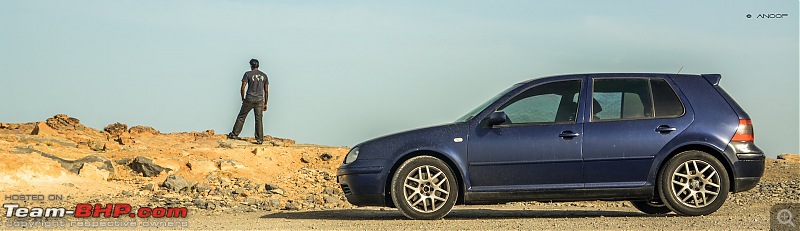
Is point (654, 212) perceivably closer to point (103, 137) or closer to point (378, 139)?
point (378, 139)

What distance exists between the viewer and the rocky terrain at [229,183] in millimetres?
10828

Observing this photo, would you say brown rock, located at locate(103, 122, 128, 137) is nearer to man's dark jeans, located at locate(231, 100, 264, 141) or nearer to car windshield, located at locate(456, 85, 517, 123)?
man's dark jeans, located at locate(231, 100, 264, 141)

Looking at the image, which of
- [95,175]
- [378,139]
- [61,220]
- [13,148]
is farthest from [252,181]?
[378,139]

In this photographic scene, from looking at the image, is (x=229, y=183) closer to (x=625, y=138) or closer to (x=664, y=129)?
(x=625, y=138)

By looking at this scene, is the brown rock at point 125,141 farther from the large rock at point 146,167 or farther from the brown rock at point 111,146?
the large rock at point 146,167

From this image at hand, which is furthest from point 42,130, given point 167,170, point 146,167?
point 167,170

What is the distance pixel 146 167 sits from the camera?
17906 mm

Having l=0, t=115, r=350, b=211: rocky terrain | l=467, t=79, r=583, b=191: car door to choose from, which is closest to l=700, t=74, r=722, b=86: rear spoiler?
l=467, t=79, r=583, b=191: car door

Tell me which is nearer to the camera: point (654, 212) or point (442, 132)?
point (442, 132)

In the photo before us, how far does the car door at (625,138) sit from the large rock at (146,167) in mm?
9349

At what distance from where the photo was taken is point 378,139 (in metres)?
10.8

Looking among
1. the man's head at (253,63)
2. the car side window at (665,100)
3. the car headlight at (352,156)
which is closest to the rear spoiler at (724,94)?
the car side window at (665,100)

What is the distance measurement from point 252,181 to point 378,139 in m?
7.65

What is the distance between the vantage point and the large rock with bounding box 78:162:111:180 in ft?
56.5
